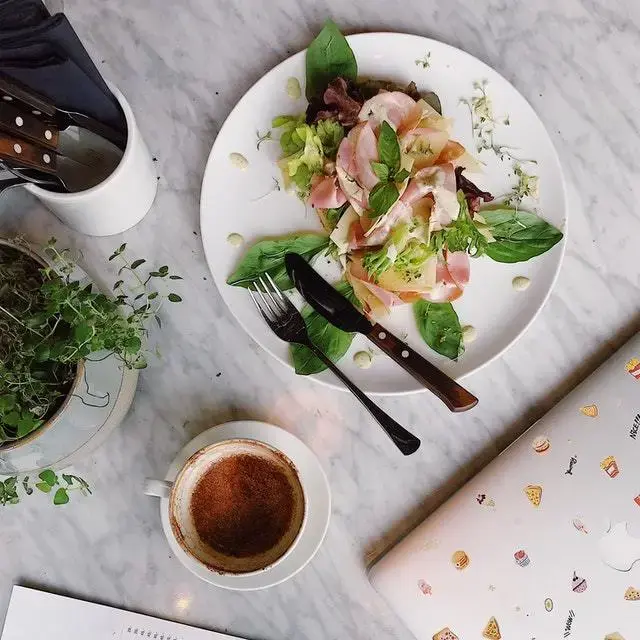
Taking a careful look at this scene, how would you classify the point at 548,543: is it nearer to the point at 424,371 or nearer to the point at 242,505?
the point at 424,371

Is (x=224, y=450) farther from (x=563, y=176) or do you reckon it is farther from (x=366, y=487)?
(x=563, y=176)

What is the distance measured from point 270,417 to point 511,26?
583 mm

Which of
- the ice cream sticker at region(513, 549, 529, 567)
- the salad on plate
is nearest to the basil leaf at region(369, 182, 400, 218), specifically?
the salad on plate

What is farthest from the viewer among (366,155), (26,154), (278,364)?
(278,364)

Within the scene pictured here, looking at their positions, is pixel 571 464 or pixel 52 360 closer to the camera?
pixel 52 360

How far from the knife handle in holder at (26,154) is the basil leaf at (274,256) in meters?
0.23

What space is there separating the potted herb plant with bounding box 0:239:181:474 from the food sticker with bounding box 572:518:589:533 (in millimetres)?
543

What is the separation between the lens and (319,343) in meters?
0.80

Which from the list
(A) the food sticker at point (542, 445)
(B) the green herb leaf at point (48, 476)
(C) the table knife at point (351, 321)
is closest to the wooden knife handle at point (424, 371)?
(C) the table knife at point (351, 321)

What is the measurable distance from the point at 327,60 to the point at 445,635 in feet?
2.30

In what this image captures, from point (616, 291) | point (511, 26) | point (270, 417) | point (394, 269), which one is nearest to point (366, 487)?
point (270, 417)

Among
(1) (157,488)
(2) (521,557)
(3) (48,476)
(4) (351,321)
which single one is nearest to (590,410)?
(2) (521,557)

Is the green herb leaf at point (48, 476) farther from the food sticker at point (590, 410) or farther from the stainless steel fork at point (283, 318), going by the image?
the food sticker at point (590, 410)

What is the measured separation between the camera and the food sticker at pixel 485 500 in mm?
835
